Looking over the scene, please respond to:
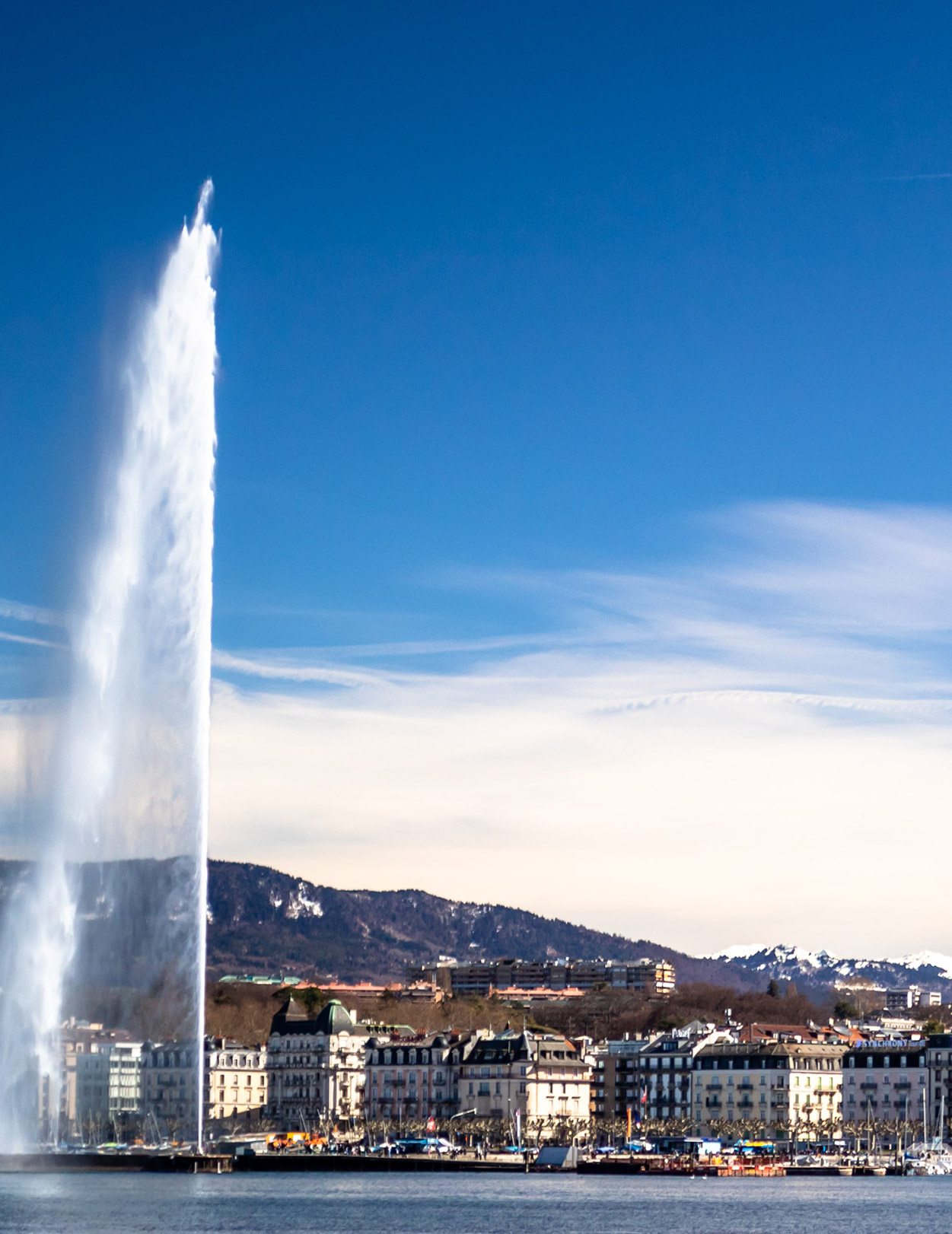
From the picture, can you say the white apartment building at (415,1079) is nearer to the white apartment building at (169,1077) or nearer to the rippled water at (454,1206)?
the rippled water at (454,1206)

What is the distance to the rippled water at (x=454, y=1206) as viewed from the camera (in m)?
69.4

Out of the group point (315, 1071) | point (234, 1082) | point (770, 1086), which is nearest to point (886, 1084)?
point (770, 1086)

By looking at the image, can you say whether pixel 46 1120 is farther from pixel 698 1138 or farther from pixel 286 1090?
pixel 286 1090

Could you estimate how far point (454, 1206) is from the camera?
8456 cm

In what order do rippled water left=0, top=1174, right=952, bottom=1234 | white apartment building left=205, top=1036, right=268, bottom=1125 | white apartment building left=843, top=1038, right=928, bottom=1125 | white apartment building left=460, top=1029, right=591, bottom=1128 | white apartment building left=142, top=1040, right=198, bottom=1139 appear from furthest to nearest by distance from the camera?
white apartment building left=205, top=1036, right=268, bottom=1125 → white apartment building left=460, top=1029, right=591, bottom=1128 → white apartment building left=843, top=1038, right=928, bottom=1125 → white apartment building left=142, top=1040, right=198, bottom=1139 → rippled water left=0, top=1174, right=952, bottom=1234

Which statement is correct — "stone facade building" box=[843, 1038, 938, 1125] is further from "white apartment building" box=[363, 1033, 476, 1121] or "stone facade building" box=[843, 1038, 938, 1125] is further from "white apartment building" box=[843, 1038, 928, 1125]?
"white apartment building" box=[363, 1033, 476, 1121]

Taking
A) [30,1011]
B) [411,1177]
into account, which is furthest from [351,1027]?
[30,1011]

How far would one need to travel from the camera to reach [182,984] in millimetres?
69250

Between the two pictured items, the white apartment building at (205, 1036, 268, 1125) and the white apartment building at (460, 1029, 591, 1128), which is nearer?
the white apartment building at (460, 1029, 591, 1128)

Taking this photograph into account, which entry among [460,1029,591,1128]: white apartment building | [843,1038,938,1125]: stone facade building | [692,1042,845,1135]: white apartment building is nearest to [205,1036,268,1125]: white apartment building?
[460,1029,591,1128]: white apartment building

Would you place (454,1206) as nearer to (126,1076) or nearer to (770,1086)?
(126,1076)

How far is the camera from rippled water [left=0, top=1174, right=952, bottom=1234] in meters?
69.4

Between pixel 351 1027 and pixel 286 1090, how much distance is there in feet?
30.3

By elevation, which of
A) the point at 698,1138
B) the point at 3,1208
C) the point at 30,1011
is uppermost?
the point at 30,1011
